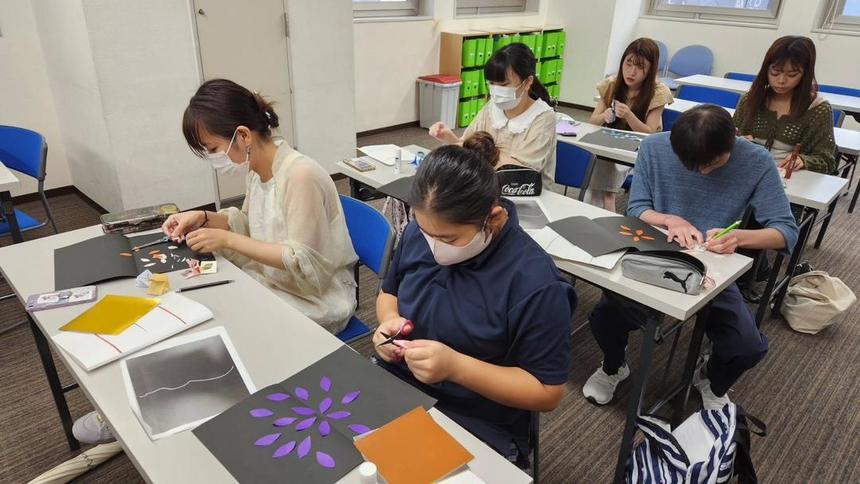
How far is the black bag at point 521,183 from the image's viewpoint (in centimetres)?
220

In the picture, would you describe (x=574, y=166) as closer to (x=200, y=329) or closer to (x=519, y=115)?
(x=519, y=115)

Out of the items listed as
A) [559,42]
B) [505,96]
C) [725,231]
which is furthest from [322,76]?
[559,42]

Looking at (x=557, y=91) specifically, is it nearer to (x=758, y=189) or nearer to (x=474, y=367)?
(x=758, y=189)

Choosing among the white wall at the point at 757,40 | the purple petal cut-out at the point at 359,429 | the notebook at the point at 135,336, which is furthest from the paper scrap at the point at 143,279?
the white wall at the point at 757,40

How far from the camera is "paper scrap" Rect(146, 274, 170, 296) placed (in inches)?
Result: 56.9

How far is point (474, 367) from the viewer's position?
3.64 ft

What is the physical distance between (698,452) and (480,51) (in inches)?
199

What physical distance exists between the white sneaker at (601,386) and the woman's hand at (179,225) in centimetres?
159

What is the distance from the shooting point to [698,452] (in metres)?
1.48

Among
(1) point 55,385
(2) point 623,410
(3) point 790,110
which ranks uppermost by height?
(3) point 790,110

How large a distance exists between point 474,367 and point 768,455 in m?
1.48

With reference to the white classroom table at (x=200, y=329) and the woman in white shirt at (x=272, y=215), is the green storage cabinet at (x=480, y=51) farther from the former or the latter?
the white classroom table at (x=200, y=329)

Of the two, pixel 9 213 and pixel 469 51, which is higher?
pixel 469 51

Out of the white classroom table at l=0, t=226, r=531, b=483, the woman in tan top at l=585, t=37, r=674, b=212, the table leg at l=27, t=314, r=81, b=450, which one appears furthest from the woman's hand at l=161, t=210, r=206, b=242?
the woman in tan top at l=585, t=37, r=674, b=212
